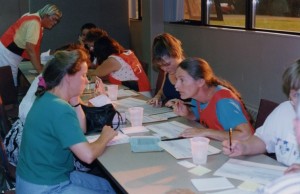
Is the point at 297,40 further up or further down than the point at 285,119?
further up

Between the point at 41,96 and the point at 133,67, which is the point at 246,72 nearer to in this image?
the point at 133,67

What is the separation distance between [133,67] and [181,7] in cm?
227

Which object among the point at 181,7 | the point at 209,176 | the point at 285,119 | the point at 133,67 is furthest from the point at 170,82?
the point at 181,7

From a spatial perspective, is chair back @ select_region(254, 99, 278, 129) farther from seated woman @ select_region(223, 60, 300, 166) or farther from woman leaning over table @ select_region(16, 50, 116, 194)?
woman leaning over table @ select_region(16, 50, 116, 194)

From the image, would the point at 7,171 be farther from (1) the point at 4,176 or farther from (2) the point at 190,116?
(2) the point at 190,116

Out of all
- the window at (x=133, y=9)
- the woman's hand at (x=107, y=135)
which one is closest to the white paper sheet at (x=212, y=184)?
the woman's hand at (x=107, y=135)

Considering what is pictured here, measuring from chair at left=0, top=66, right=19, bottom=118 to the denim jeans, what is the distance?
2.16 metres

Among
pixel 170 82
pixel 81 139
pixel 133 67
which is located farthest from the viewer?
pixel 133 67

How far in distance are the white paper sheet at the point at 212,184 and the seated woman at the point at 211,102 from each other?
509mm

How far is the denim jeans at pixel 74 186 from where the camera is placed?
207cm

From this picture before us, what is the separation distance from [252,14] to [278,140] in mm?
2841

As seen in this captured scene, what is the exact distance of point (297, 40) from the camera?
376 centimetres

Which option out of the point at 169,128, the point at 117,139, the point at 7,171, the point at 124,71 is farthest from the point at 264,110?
the point at 124,71

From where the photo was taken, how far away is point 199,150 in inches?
75.4
